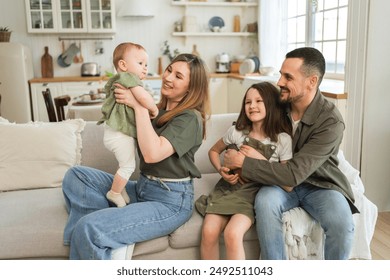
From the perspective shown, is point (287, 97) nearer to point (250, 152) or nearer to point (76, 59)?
point (250, 152)

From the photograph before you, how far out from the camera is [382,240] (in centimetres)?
201

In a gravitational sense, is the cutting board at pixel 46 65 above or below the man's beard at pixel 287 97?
above

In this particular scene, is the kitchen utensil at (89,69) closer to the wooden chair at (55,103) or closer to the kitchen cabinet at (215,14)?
the kitchen cabinet at (215,14)

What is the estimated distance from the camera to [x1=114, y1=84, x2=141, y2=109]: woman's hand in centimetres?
135

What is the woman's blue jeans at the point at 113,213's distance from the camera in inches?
50.5

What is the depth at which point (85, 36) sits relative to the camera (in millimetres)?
4816

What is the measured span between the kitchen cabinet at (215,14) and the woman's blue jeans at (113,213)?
363cm

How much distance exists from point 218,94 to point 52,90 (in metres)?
1.83

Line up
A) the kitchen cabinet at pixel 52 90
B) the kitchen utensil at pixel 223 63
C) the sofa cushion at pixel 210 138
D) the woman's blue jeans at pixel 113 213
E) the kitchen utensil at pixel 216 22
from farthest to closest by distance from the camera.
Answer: the kitchen utensil at pixel 216 22
the kitchen utensil at pixel 223 63
the kitchen cabinet at pixel 52 90
the sofa cushion at pixel 210 138
the woman's blue jeans at pixel 113 213

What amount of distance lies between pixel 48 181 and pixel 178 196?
2.33 ft

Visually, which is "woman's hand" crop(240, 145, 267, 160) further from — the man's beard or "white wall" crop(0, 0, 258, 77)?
"white wall" crop(0, 0, 258, 77)

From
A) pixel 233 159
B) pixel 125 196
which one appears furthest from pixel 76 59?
pixel 233 159

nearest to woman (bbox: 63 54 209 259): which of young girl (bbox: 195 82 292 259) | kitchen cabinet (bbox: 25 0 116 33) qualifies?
young girl (bbox: 195 82 292 259)

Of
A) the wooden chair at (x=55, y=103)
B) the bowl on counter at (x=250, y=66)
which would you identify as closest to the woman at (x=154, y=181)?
the wooden chair at (x=55, y=103)
